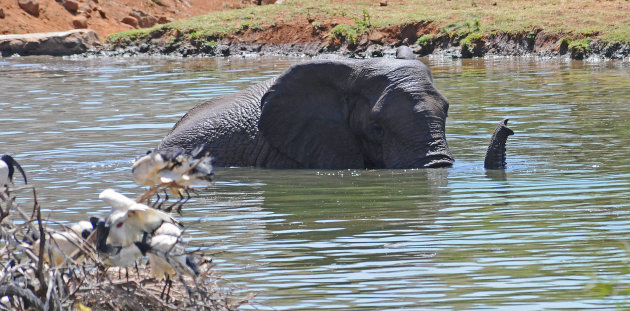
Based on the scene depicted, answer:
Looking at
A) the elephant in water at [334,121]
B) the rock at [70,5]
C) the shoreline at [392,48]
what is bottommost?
the shoreline at [392,48]

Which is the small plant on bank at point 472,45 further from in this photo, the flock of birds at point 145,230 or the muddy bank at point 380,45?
the flock of birds at point 145,230

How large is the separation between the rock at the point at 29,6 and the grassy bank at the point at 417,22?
6040mm

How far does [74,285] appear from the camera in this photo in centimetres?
514

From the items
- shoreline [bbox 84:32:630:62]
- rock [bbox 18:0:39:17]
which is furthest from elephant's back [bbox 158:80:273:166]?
rock [bbox 18:0:39:17]

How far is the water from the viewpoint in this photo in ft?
22.4

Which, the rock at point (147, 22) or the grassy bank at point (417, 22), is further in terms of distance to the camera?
the rock at point (147, 22)

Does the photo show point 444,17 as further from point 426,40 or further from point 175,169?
point 175,169

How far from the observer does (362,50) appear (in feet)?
116

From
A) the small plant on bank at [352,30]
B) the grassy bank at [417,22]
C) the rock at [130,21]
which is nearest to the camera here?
the grassy bank at [417,22]

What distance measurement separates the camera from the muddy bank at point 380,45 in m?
29.7

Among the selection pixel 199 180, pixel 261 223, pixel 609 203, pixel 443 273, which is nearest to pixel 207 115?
pixel 261 223

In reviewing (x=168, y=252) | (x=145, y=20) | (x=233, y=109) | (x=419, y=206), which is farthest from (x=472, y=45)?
(x=168, y=252)

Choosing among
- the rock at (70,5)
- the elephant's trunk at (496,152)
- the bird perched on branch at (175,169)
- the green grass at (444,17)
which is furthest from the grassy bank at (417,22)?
the bird perched on branch at (175,169)

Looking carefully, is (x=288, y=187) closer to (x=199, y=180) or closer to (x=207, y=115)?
(x=207, y=115)
